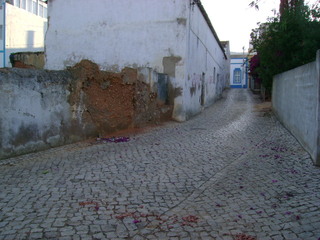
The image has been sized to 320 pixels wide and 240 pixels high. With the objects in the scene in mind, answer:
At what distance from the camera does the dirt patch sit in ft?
29.7

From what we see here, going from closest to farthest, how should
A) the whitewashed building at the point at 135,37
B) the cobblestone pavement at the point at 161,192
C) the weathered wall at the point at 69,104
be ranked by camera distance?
the cobblestone pavement at the point at 161,192
the weathered wall at the point at 69,104
the whitewashed building at the point at 135,37

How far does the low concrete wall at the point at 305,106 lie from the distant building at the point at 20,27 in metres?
26.5

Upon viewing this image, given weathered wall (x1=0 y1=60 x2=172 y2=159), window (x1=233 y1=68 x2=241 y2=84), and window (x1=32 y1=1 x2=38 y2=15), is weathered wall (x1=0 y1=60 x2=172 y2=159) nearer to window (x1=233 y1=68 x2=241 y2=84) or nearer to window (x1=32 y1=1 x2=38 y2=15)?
window (x1=32 y1=1 x2=38 y2=15)

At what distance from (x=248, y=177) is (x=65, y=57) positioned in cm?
1187

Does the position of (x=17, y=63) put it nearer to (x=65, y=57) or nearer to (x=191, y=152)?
(x=65, y=57)

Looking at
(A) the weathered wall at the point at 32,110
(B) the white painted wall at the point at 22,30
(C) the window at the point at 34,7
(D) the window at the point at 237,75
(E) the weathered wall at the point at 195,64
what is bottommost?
(A) the weathered wall at the point at 32,110

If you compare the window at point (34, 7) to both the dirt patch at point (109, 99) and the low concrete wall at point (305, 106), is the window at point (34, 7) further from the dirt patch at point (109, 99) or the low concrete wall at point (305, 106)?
the low concrete wall at point (305, 106)

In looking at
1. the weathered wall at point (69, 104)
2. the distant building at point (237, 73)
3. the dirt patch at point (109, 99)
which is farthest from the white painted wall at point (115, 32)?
the distant building at point (237, 73)

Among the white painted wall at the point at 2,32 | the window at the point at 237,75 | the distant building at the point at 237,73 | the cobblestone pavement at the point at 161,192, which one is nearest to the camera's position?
the cobblestone pavement at the point at 161,192

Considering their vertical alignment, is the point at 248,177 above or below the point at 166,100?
below

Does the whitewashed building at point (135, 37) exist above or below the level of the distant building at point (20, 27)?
below

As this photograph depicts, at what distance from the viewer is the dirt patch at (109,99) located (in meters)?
9.05

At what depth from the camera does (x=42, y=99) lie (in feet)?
26.0

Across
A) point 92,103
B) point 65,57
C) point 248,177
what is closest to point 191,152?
point 248,177
